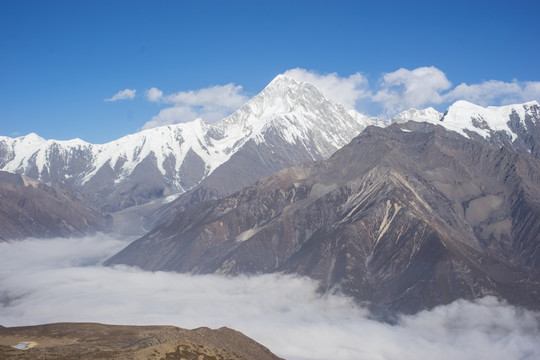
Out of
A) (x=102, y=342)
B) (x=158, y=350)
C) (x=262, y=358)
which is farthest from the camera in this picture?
(x=262, y=358)

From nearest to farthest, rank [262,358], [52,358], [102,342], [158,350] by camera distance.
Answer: [52,358]
[158,350]
[102,342]
[262,358]

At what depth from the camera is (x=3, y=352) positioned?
13538cm

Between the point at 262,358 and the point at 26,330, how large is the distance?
64201 millimetres

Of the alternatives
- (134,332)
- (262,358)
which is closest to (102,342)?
(134,332)

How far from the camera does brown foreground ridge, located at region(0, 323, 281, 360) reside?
452ft

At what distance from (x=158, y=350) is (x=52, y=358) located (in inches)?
877

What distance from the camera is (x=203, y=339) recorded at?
164375 millimetres

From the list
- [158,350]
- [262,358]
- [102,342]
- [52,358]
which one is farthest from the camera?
[262,358]

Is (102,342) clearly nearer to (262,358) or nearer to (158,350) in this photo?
(158,350)

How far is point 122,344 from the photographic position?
515ft

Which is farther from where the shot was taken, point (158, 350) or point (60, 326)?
point (60, 326)

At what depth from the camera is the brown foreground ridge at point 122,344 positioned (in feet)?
452

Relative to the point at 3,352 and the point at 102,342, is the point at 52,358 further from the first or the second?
the point at 102,342

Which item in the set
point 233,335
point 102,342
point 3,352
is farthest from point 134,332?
point 3,352
